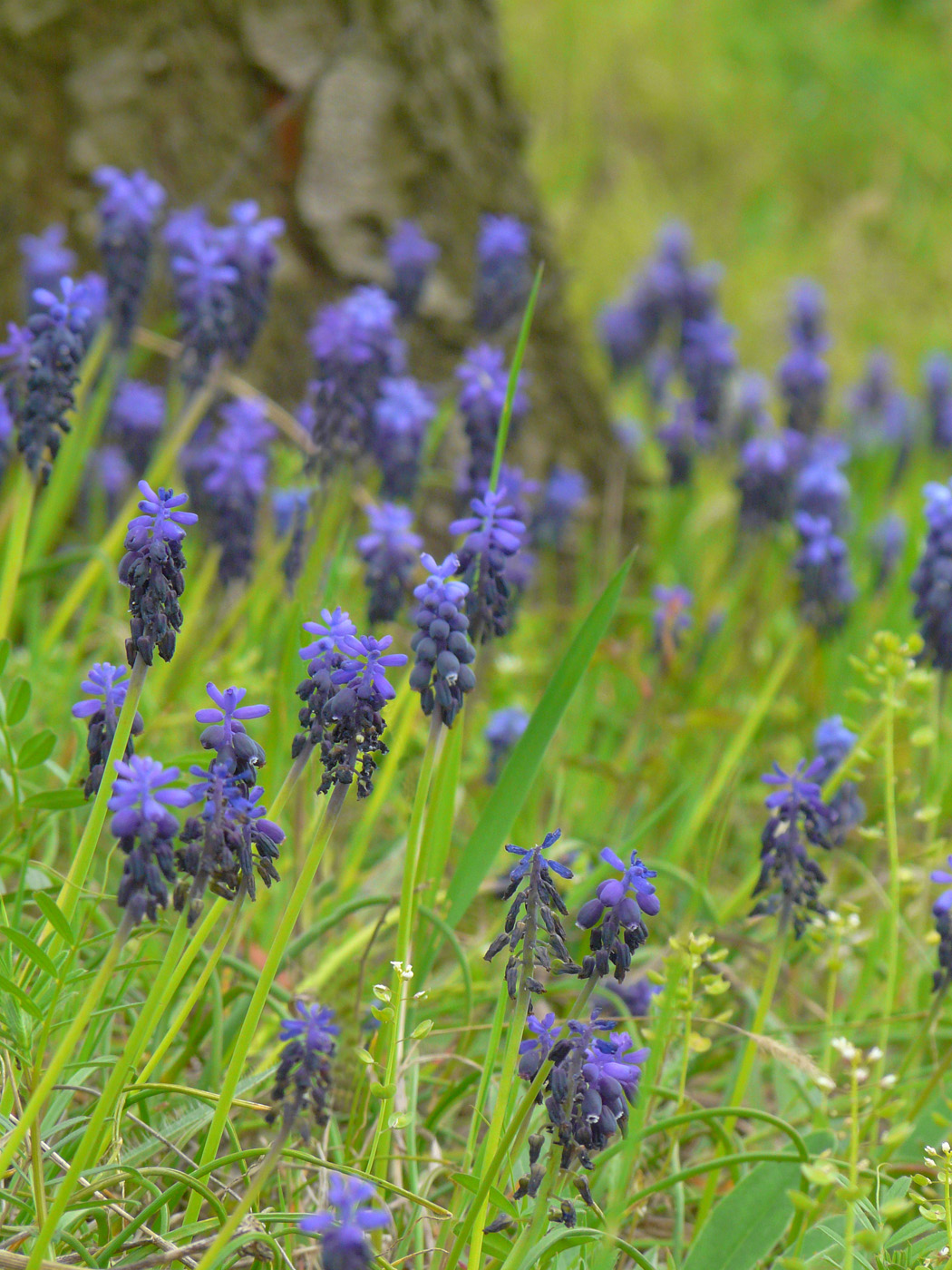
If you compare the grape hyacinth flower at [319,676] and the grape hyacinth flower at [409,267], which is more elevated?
the grape hyacinth flower at [409,267]

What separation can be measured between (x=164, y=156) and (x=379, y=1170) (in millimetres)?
4078

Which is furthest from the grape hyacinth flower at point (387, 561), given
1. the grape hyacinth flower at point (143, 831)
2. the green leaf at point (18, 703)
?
the grape hyacinth flower at point (143, 831)

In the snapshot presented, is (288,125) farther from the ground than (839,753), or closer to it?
farther from the ground

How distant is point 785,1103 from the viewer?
2.71 metres

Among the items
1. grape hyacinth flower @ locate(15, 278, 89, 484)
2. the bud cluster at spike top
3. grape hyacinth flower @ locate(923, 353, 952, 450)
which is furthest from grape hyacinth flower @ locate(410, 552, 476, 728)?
grape hyacinth flower @ locate(923, 353, 952, 450)

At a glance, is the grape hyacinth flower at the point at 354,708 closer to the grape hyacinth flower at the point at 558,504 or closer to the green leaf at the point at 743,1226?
the green leaf at the point at 743,1226

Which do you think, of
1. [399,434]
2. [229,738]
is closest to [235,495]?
[399,434]

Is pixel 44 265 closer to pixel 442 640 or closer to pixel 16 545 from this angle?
pixel 16 545

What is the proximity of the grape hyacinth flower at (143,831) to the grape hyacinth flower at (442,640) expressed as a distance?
1.51 ft

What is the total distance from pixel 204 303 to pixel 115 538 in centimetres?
67

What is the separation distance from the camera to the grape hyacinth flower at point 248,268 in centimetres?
366

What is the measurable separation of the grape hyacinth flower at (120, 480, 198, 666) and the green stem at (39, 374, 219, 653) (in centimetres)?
154

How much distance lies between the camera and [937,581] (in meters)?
3.15

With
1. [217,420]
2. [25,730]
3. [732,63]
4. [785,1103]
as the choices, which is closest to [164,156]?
[217,420]
